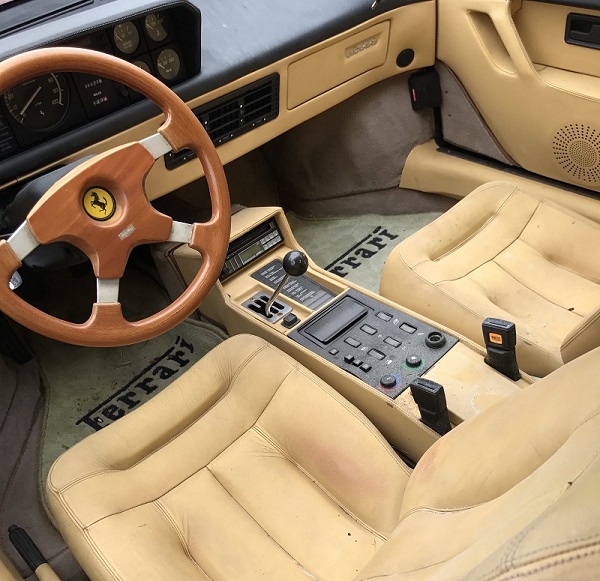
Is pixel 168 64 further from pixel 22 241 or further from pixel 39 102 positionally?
pixel 22 241

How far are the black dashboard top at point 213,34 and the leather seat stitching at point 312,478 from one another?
27.7 inches

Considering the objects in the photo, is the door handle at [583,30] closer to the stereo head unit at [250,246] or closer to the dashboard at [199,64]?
the dashboard at [199,64]

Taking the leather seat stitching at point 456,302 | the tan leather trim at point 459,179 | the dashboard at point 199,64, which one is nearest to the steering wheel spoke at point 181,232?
the dashboard at point 199,64

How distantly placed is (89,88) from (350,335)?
2.53 feet

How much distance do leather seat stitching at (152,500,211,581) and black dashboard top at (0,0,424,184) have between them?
0.70m

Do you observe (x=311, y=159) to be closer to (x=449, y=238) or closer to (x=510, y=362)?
(x=449, y=238)

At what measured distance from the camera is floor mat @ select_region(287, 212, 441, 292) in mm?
2143

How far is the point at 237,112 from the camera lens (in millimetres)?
1782

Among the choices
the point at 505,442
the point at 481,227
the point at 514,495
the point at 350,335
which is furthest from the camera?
the point at 481,227

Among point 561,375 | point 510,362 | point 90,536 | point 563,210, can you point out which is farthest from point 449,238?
point 90,536

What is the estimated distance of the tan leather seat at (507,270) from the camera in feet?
4.96

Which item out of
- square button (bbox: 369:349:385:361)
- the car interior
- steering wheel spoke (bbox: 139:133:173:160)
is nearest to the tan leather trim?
the car interior

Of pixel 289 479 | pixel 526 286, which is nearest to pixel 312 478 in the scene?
pixel 289 479

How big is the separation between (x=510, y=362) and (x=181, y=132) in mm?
757
